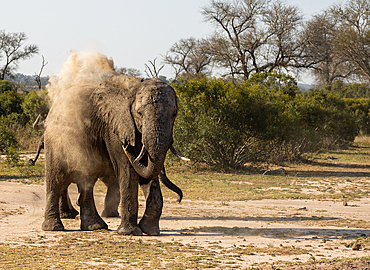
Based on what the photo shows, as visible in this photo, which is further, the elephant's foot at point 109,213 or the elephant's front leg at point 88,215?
the elephant's foot at point 109,213

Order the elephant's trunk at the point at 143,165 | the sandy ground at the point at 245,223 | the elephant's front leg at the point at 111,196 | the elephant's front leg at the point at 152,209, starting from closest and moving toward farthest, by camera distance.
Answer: the elephant's trunk at the point at 143,165
the sandy ground at the point at 245,223
the elephant's front leg at the point at 152,209
the elephant's front leg at the point at 111,196

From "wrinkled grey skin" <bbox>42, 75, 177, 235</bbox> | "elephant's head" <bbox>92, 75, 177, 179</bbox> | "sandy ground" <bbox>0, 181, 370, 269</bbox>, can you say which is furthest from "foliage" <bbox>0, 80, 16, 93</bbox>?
"elephant's head" <bbox>92, 75, 177, 179</bbox>

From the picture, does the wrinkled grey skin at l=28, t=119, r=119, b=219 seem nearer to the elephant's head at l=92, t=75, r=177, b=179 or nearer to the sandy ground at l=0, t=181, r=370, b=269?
the sandy ground at l=0, t=181, r=370, b=269

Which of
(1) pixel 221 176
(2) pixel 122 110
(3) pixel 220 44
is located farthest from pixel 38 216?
(3) pixel 220 44

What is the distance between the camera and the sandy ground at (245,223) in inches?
266

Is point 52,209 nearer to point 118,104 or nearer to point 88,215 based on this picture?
point 88,215

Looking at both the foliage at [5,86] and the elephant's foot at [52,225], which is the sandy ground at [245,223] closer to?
the elephant's foot at [52,225]

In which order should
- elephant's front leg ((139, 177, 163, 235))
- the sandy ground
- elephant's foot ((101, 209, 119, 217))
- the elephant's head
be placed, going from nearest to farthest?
the elephant's head < the sandy ground < elephant's front leg ((139, 177, 163, 235)) < elephant's foot ((101, 209, 119, 217))

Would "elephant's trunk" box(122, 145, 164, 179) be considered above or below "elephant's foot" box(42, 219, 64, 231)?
above

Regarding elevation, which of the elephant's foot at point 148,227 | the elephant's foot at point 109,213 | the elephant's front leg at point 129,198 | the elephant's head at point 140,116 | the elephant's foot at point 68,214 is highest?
the elephant's head at point 140,116

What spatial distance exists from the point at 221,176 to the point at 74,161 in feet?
28.7

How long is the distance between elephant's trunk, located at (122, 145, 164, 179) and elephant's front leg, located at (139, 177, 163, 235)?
39cm

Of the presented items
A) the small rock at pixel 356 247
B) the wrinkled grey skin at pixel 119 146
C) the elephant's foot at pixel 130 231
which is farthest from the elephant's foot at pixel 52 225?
the small rock at pixel 356 247

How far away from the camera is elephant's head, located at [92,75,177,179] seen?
21.3 ft
